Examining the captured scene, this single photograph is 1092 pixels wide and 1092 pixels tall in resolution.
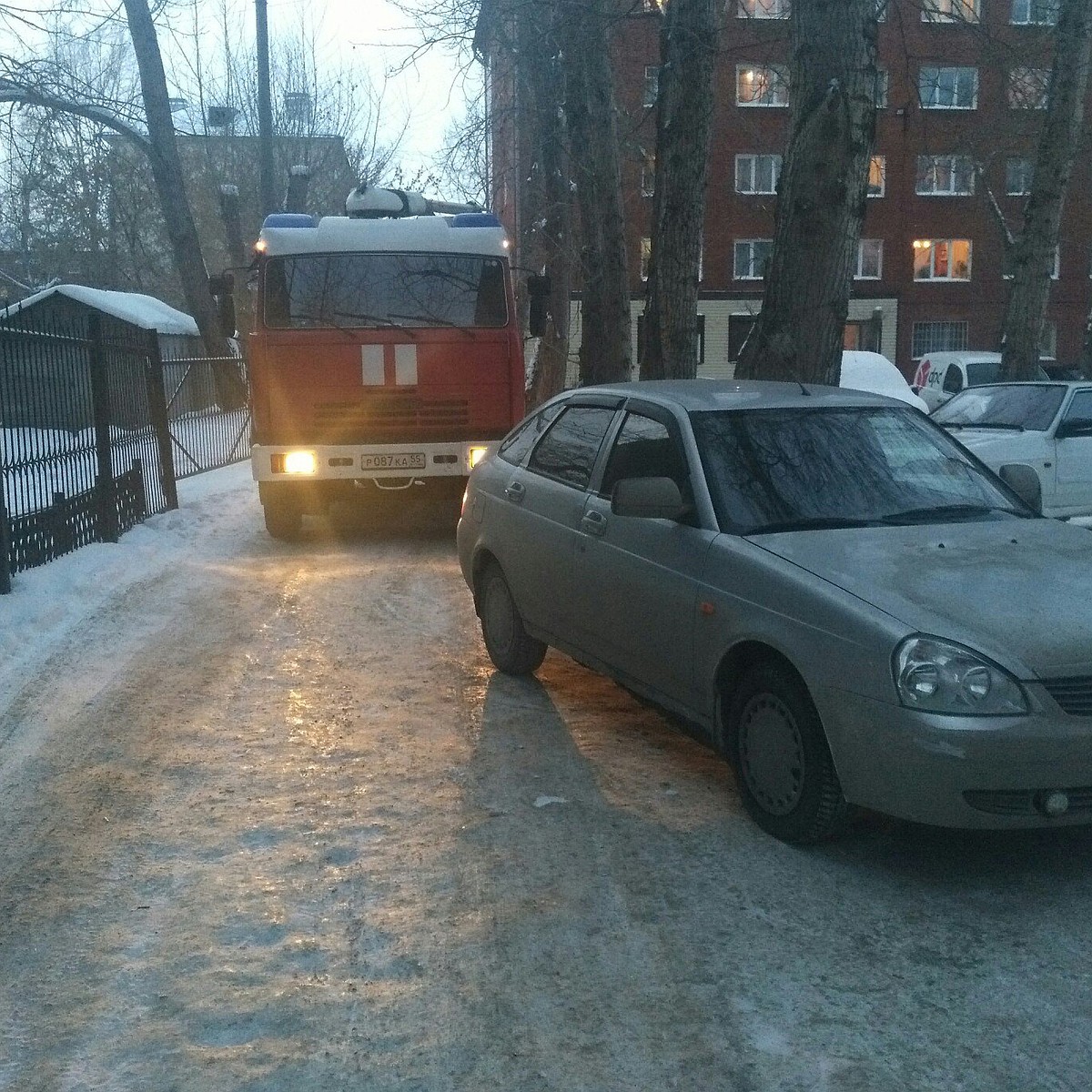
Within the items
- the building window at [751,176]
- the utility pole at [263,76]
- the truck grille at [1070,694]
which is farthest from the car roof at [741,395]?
the building window at [751,176]

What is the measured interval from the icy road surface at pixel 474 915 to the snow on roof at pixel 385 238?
5996 mm

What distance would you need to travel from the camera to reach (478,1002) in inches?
144

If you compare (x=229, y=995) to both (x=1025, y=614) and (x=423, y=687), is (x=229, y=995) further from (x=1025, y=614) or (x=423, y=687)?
(x=423, y=687)

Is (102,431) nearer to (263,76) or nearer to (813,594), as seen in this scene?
(813,594)

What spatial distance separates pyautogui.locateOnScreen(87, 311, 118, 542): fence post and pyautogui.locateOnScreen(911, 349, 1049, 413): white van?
60.5 ft

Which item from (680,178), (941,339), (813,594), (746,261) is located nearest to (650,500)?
(813,594)

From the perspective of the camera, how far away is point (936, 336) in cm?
5106

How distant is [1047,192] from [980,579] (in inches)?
663

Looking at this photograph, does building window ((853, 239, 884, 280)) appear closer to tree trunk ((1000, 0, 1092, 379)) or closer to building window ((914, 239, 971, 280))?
building window ((914, 239, 971, 280))

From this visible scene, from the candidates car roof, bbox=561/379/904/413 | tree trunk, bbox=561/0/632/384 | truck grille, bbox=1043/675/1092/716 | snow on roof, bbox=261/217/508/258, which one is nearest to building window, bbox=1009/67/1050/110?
tree trunk, bbox=561/0/632/384

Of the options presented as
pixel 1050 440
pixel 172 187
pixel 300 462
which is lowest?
pixel 300 462

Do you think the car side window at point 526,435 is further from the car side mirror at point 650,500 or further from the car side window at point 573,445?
the car side mirror at point 650,500

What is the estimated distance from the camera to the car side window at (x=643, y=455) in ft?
19.2

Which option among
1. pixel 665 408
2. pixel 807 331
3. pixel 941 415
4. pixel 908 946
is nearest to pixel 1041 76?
pixel 941 415
